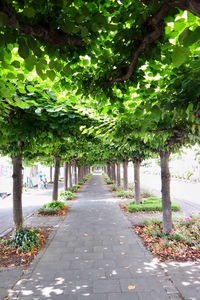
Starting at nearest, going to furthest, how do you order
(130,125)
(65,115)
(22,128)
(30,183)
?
(130,125)
(22,128)
(65,115)
(30,183)

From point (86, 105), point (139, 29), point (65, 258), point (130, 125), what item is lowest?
point (65, 258)

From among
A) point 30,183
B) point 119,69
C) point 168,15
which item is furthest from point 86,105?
point 30,183

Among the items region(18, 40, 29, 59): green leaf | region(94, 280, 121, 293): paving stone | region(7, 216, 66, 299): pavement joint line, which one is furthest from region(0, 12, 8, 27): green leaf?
region(7, 216, 66, 299): pavement joint line

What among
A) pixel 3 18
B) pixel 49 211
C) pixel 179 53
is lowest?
pixel 49 211

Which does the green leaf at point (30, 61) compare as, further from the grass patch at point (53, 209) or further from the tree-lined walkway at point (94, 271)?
the grass patch at point (53, 209)

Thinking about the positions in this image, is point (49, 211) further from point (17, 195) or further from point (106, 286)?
point (106, 286)

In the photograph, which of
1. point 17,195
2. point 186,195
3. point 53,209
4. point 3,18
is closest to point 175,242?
point 17,195

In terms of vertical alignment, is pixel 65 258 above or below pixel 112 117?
below

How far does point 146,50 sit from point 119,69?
52cm

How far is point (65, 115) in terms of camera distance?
577cm

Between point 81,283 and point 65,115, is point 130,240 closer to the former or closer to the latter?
point 81,283

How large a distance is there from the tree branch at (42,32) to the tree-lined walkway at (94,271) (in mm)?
3650

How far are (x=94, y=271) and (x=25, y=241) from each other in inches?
94.8

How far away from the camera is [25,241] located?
21.4ft
